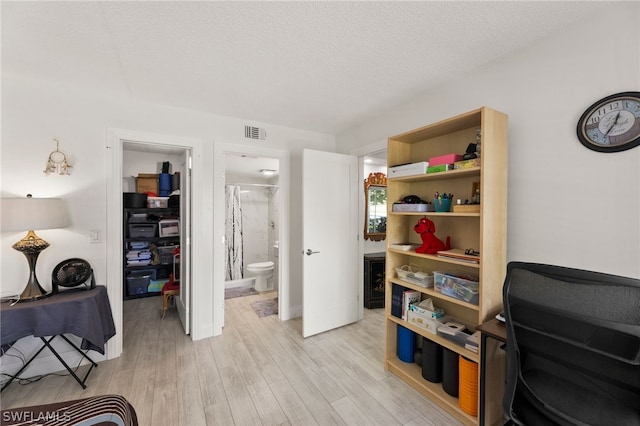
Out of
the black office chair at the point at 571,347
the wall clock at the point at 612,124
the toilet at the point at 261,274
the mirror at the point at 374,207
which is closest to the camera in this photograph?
the black office chair at the point at 571,347

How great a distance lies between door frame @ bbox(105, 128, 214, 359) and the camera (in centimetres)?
240

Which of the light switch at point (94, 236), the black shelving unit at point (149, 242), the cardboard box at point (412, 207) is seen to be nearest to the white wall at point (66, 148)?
the light switch at point (94, 236)

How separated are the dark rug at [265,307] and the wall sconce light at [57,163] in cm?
251

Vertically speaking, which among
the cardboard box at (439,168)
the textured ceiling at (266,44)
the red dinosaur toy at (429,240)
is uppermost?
the textured ceiling at (266,44)

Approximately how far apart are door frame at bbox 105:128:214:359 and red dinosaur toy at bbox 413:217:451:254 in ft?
7.08

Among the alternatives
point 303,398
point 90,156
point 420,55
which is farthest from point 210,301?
point 420,55

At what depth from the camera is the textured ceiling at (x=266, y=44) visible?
1.39 meters

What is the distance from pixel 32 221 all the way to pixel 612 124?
367cm

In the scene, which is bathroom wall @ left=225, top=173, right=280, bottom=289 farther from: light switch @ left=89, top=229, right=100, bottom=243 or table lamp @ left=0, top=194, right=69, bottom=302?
table lamp @ left=0, top=194, right=69, bottom=302

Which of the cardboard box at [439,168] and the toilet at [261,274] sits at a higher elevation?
the cardboard box at [439,168]

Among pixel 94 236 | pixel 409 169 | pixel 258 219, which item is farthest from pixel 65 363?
pixel 258 219

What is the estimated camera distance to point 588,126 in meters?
1.43

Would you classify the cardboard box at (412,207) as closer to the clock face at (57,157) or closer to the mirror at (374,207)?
the mirror at (374,207)

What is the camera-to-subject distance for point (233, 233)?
16.4 ft
